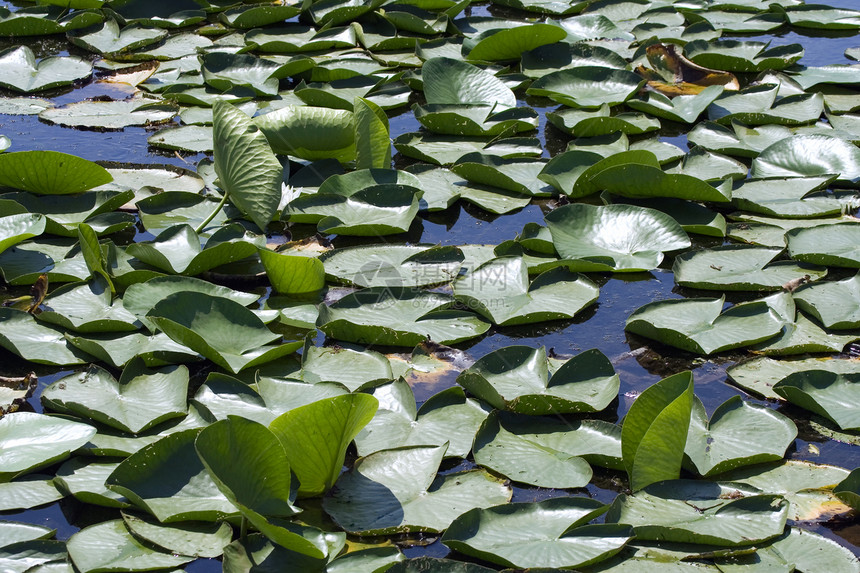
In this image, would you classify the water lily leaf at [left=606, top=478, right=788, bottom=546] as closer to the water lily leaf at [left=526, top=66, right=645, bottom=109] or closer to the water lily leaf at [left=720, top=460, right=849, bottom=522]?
the water lily leaf at [left=720, top=460, right=849, bottom=522]

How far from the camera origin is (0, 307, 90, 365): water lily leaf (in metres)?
2.08

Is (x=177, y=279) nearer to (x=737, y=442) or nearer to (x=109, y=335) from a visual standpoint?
(x=109, y=335)

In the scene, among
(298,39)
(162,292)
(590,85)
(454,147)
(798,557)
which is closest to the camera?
(798,557)

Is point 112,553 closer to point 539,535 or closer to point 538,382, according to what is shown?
point 539,535

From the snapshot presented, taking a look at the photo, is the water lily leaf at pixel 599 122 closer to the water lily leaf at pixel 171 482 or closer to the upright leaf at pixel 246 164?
the upright leaf at pixel 246 164

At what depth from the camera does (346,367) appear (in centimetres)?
205

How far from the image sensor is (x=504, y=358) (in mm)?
2023

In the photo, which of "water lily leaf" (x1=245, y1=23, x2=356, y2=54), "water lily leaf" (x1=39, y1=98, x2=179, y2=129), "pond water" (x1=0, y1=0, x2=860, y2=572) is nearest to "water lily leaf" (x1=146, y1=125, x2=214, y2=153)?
"pond water" (x1=0, y1=0, x2=860, y2=572)

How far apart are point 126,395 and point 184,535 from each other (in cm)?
49

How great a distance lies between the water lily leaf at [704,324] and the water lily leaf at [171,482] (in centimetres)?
115

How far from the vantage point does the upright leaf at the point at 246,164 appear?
2506mm

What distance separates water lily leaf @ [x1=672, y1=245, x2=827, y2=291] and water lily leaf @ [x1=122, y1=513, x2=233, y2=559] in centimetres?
148

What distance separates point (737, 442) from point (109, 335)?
1.57 m

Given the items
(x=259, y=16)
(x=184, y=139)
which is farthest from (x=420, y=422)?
(x=259, y=16)
